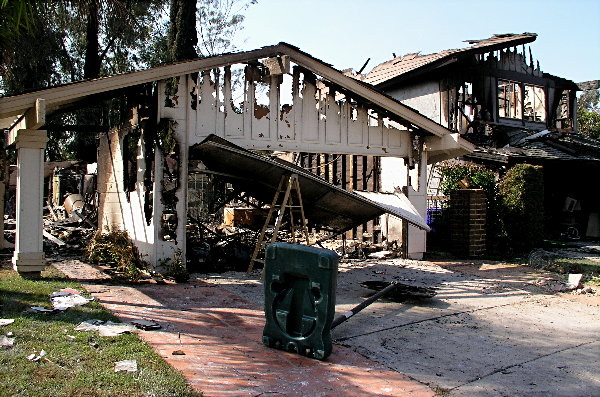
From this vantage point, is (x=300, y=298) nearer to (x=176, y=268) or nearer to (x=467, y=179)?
(x=176, y=268)

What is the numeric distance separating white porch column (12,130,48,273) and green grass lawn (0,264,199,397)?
2.11 metres

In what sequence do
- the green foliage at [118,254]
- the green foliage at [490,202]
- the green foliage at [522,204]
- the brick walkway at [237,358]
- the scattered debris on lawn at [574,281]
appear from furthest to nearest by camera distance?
the green foliage at [490,202]
the green foliage at [522,204]
the green foliage at [118,254]
the scattered debris on lawn at [574,281]
the brick walkway at [237,358]

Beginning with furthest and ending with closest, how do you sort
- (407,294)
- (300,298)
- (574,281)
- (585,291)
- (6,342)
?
1. (574,281)
2. (585,291)
3. (407,294)
4. (300,298)
5. (6,342)

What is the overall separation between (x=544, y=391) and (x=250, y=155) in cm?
580

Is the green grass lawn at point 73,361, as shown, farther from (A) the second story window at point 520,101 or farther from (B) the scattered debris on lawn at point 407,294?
(A) the second story window at point 520,101

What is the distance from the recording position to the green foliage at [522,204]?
13672mm

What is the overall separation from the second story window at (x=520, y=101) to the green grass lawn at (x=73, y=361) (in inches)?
754

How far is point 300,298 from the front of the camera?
206 inches

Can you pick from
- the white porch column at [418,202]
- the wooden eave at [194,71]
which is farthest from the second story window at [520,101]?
the wooden eave at [194,71]

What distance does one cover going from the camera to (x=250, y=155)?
28.9 feet

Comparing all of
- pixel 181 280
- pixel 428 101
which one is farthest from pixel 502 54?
pixel 181 280

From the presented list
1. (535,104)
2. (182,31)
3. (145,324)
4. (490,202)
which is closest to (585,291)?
(490,202)

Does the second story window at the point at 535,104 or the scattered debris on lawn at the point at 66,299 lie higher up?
the second story window at the point at 535,104

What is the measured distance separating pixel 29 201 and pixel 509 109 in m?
19.1
